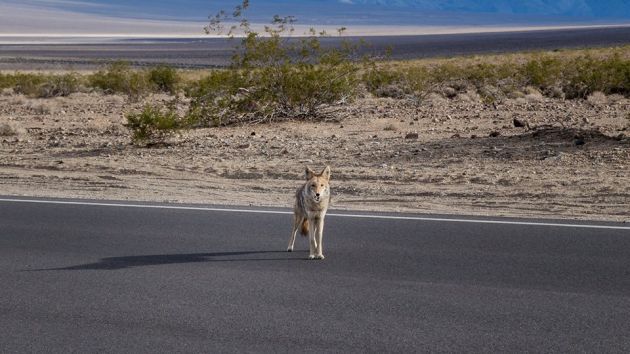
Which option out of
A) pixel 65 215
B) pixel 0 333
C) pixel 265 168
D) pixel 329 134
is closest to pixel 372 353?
pixel 0 333

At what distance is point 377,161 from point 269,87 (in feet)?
26.8

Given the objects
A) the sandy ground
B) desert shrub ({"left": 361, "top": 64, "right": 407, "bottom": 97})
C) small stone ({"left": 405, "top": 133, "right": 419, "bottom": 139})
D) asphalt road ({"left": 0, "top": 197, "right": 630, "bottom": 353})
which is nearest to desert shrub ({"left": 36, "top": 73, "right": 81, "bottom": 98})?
the sandy ground

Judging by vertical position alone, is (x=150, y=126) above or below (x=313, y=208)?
below

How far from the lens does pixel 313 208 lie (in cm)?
998

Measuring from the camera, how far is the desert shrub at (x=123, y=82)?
Answer: 3647 centimetres

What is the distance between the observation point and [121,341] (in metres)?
7.36

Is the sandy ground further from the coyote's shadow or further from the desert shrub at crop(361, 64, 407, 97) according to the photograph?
the desert shrub at crop(361, 64, 407, 97)

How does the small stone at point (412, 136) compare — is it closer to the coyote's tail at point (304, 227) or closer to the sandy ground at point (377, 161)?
the sandy ground at point (377, 161)

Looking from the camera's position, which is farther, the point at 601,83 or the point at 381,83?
the point at 381,83

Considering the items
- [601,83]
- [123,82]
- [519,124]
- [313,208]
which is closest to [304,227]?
[313,208]

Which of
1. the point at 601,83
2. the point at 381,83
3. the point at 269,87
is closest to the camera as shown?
the point at 269,87

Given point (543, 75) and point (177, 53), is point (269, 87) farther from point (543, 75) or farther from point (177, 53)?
point (177, 53)

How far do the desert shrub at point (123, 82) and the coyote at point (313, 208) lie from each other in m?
25.5

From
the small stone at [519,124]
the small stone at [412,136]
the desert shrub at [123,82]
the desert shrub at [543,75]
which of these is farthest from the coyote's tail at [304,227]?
the desert shrub at [123,82]
